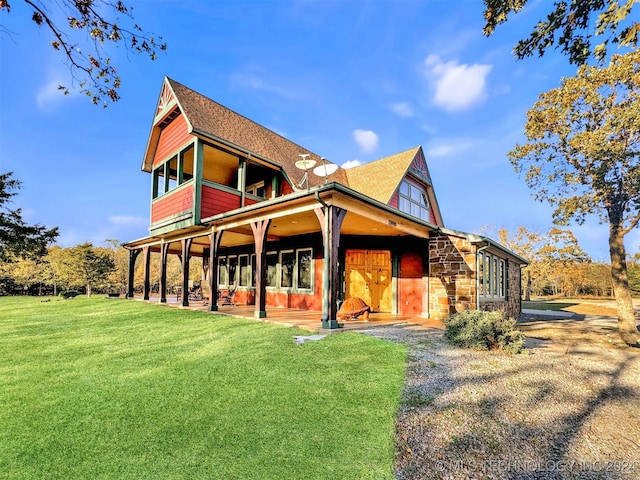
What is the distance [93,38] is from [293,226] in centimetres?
694

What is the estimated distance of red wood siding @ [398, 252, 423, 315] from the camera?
34.6ft

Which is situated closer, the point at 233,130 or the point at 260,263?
the point at 260,263

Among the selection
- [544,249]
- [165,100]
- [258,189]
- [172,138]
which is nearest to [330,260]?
[258,189]

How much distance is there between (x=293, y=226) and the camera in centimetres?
1017

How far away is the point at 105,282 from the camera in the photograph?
79.3 feet

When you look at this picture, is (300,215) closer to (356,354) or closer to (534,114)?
(356,354)

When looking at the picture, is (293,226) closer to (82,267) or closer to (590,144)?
(590,144)

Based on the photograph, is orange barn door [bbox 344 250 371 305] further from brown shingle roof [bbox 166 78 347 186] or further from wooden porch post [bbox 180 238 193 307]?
wooden porch post [bbox 180 238 193 307]

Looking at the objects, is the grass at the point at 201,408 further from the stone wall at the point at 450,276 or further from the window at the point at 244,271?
the window at the point at 244,271

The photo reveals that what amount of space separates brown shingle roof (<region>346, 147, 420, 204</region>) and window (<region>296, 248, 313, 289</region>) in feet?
11.7

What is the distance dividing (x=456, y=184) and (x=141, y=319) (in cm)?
2411

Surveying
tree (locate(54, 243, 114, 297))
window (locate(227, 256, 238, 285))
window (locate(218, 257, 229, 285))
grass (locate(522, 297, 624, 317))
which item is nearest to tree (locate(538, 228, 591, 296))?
grass (locate(522, 297, 624, 317))

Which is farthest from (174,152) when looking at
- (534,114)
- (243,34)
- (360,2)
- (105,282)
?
(105,282)

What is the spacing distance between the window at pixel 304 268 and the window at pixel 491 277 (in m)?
5.64
